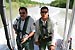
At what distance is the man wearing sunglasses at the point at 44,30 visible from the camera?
1.47 m

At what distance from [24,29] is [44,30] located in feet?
0.50

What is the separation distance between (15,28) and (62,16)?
25.8 inches

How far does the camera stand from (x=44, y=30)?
152 cm

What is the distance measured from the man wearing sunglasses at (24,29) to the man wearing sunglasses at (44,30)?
0.05 meters

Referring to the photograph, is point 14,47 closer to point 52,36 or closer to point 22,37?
point 22,37

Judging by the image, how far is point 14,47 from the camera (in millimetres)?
1690

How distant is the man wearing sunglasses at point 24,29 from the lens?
151cm

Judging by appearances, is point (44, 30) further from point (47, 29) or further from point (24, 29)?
point (24, 29)

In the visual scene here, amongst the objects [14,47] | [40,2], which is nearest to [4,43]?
[14,47]

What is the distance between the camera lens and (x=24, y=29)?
1.53 meters

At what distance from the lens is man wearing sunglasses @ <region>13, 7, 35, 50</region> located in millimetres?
1511

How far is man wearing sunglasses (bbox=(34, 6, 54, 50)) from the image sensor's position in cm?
147

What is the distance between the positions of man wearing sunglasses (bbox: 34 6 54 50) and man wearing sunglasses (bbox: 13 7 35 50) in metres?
0.05

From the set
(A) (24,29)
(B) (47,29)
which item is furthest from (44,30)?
(A) (24,29)
